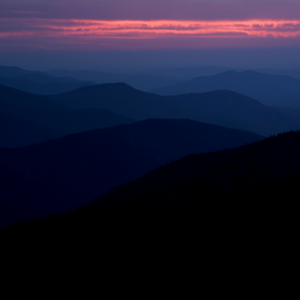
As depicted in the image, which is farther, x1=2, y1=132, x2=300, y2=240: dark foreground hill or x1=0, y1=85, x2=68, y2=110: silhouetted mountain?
x1=0, y1=85, x2=68, y2=110: silhouetted mountain

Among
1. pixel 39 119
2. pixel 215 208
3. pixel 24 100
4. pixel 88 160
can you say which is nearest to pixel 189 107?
pixel 39 119

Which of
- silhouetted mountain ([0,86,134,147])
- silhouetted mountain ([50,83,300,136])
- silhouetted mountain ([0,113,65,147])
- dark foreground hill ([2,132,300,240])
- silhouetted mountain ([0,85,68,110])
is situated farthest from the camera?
silhouetted mountain ([50,83,300,136])

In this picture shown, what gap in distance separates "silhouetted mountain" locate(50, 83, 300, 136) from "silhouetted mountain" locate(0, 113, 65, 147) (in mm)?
34196

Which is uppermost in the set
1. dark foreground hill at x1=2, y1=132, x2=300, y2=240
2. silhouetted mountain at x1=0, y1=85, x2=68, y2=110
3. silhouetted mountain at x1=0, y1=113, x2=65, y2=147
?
dark foreground hill at x1=2, y1=132, x2=300, y2=240

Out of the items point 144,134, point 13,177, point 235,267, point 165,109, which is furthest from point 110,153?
point 165,109

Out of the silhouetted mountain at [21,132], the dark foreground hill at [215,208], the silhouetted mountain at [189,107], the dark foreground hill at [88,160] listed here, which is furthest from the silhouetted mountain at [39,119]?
the dark foreground hill at [215,208]

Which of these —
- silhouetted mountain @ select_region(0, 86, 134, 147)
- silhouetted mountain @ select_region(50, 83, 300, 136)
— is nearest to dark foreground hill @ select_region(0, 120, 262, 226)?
silhouetted mountain @ select_region(0, 86, 134, 147)

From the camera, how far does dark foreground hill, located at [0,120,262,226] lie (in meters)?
35.3

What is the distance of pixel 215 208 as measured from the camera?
10.9 meters

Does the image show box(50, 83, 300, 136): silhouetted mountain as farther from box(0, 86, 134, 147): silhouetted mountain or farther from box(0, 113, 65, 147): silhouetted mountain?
box(0, 113, 65, 147): silhouetted mountain

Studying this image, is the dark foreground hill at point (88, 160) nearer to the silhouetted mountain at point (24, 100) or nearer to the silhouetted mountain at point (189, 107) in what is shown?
the silhouetted mountain at point (189, 107)

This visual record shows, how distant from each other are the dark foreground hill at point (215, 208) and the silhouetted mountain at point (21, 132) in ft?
192

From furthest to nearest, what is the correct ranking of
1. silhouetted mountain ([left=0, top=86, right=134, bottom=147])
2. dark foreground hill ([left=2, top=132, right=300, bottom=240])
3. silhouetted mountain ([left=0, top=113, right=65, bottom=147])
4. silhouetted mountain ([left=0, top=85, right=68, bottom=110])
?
silhouetted mountain ([left=0, top=85, right=68, bottom=110]) → silhouetted mountain ([left=0, top=86, right=134, bottom=147]) → silhouetted mountain ([left=0, top=113, right=65, bottom=147]) → dark foreground hill ([left=2, top=132, right=300, bottom=240])

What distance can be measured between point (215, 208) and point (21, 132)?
72473 mm
